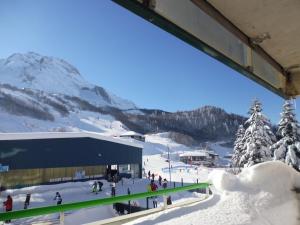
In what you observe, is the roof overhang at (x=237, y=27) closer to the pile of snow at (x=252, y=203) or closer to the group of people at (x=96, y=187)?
the pile of snow at (x=252, y=203)

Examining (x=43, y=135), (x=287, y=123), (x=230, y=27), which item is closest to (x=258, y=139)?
(x=287, y=123)

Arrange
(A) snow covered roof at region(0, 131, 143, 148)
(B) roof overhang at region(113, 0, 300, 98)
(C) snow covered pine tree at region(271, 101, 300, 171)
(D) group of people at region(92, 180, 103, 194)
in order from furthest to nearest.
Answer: (A) snow covered roof at region(0, 131, 143, 148), (D) group of people at region(92, 180, 103, 194), (C) snow covered pine tree at region(271, 101, 300, 171), (B) roof overhang at region(113, 0, 300, 98)

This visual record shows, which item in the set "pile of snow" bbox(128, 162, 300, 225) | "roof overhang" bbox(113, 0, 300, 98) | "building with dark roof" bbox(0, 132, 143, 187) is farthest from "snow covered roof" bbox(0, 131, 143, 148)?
"roof overhang" bbox(113, 0, 300, 98)

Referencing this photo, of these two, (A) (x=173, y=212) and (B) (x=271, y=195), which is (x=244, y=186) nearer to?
(B) (x=271, y=195)

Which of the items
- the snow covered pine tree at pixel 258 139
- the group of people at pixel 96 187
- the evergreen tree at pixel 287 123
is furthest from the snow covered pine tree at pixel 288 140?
the group of people at pixel 96 187

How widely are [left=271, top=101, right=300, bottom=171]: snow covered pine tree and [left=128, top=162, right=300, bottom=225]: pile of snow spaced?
20.8 meters

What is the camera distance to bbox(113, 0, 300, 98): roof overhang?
12.2 ft

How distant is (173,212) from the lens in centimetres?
856

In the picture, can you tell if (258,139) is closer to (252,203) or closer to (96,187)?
(96,187)

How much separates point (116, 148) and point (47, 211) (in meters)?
41.6

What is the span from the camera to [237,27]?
16.4 ft

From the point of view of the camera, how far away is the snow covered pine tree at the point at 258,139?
31.8m

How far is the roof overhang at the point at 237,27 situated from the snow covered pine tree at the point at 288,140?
76.4 ft

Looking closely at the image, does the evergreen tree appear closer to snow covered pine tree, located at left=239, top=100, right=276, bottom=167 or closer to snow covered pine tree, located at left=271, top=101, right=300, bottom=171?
snow covered pine tree, located at left=271, top=101, right=300, bottom=171
